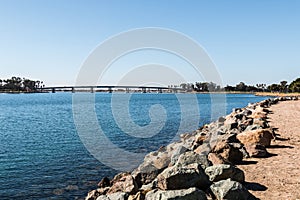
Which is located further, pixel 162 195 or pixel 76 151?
pixel 76 151

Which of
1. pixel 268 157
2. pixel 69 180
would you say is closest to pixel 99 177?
pixel 69 180

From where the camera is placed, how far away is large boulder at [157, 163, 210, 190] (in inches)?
253

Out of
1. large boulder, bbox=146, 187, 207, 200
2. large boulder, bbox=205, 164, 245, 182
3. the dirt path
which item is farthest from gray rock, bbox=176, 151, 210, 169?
large boulder, bbox=146, 187, 207, 200

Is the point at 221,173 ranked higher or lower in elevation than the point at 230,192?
higher

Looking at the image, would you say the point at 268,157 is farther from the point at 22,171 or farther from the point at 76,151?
the point at 76,151

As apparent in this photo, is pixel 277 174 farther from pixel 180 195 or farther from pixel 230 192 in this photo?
pixel 180 195

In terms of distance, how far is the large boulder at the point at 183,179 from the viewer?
641 cm

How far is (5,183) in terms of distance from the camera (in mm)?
12953

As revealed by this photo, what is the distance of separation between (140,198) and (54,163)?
36.6 feet

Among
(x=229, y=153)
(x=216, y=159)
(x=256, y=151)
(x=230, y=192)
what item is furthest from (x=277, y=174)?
(x=230, y=192)

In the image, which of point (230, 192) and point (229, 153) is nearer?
point (230, 192)

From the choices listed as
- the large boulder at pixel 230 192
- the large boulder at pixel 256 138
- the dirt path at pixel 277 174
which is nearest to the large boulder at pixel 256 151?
the dirt path at pixel 277 174

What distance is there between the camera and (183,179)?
21.2ft

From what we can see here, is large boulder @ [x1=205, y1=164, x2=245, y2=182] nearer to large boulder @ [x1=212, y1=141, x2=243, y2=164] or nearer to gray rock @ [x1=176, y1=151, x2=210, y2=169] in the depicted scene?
gray rock @ [x1=176, y1=151, x2=210, y2=169]
